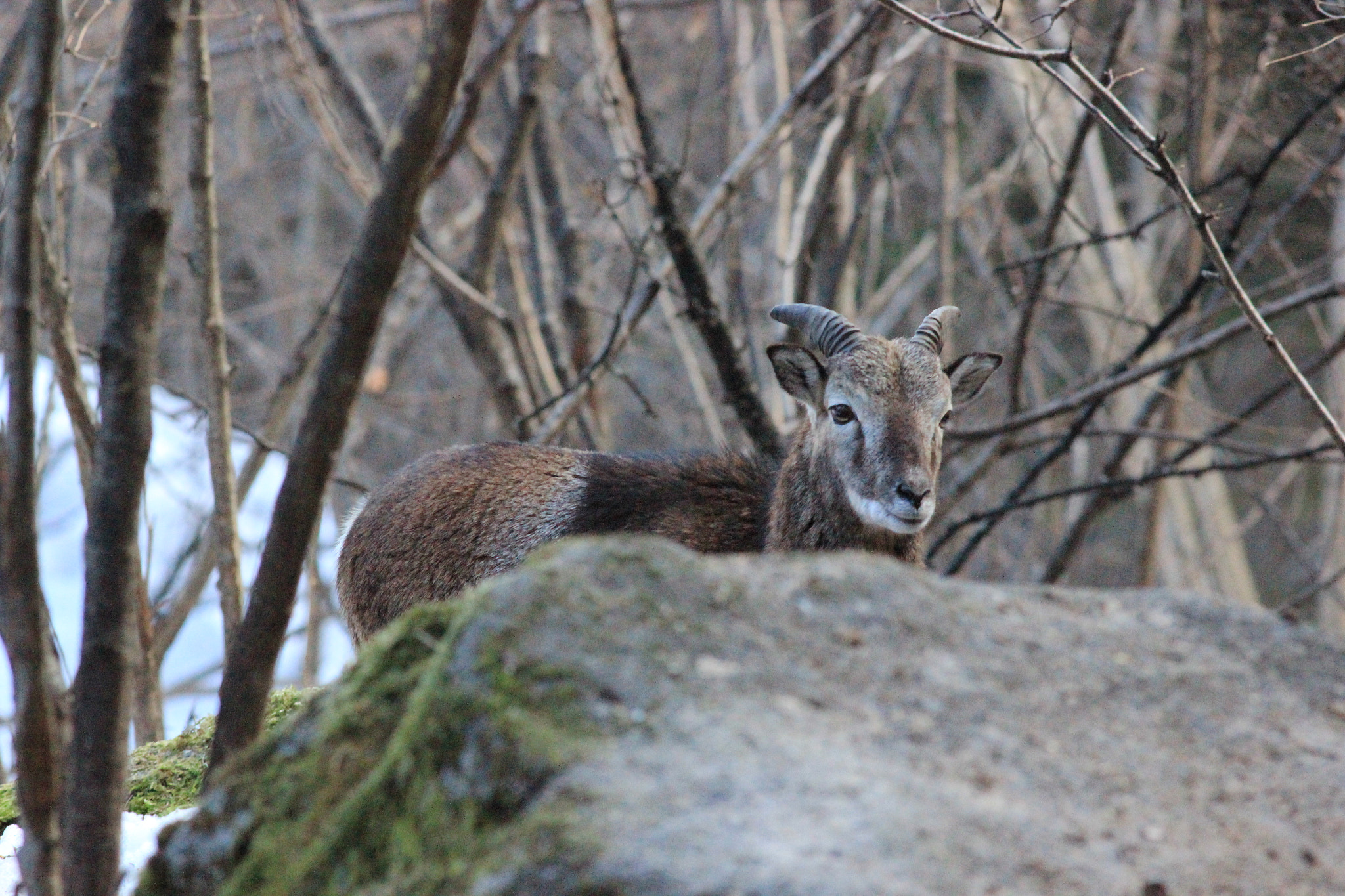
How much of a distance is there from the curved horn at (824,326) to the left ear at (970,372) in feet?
1.59

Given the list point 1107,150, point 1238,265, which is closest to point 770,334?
point 1238,265

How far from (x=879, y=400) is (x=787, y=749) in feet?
11.0

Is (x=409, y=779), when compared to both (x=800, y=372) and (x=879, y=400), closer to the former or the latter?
(x=879, y=400)

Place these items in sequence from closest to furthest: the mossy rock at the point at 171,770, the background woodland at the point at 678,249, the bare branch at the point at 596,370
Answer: the background woodland at the point at 678,249
the mossy rock at the point at 171,770
the bare branch at the point at 596,370

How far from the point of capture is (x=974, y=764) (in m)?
2.72

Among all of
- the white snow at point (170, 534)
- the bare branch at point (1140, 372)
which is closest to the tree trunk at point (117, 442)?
the bare branch at point (1140, 372)

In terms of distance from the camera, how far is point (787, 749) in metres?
2.65

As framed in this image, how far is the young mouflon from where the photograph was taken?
5.88 m

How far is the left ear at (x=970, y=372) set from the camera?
6.41 metres

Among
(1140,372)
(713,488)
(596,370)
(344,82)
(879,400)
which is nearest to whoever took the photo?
(879,400)

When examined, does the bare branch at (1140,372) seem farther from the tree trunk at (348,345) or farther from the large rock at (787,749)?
the tree trunk at (348,345)

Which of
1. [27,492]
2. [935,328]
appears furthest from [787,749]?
[935,328]

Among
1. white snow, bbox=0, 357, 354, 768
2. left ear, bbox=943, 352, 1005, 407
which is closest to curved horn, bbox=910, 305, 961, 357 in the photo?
left ear, bbox=943, 352, 1005, 407

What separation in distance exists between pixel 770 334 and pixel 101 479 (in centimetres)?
899
